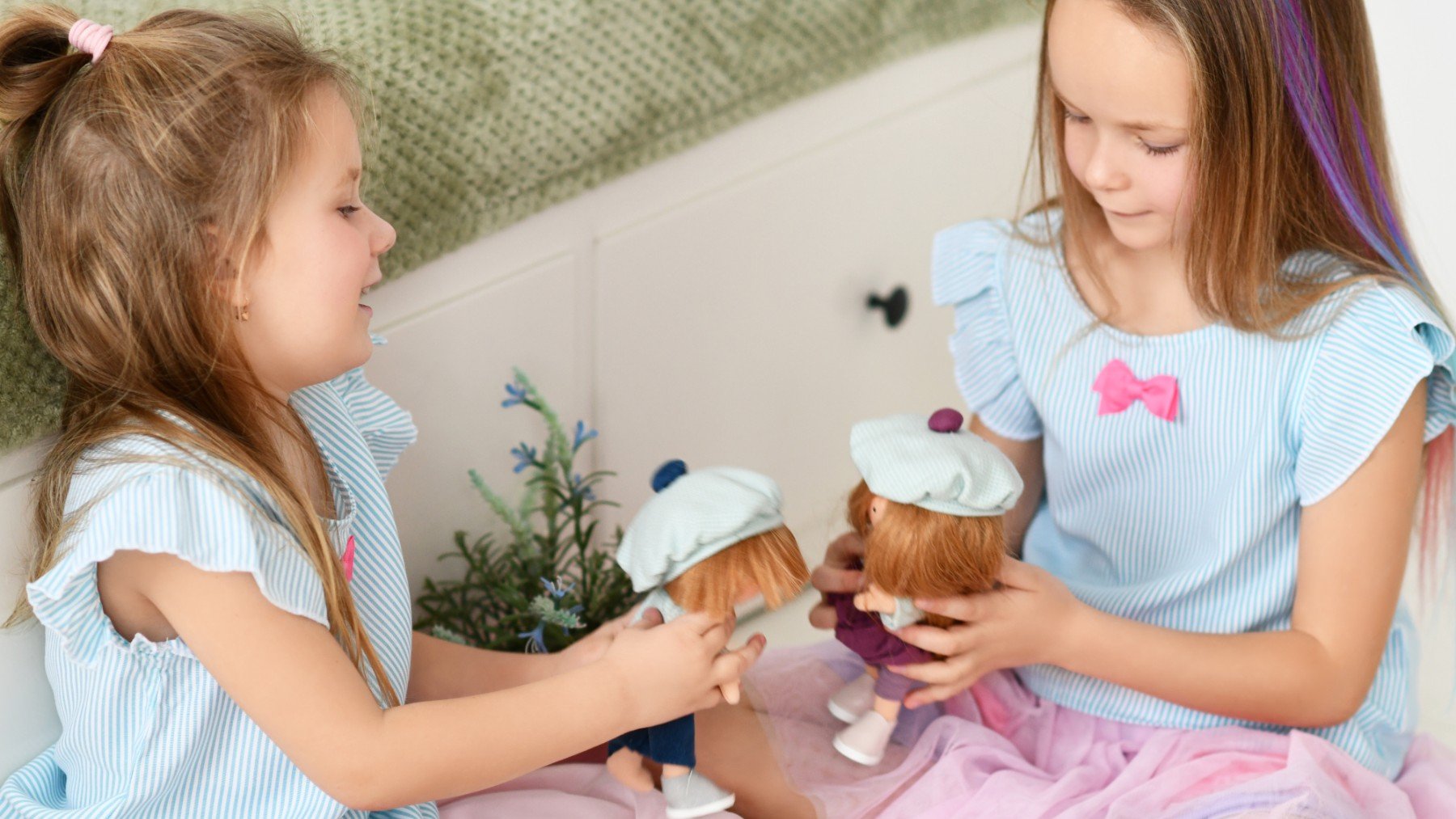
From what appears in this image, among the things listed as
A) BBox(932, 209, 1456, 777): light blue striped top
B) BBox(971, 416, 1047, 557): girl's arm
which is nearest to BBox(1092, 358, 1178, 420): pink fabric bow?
BBox(932, 209, 1456, 777): light blue striped top

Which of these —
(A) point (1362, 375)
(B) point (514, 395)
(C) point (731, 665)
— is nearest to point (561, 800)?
(C) point (731, 665)

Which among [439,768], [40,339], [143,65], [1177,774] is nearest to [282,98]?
[143,65]

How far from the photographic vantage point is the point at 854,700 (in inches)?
40.4

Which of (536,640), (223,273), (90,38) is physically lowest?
(536,640)

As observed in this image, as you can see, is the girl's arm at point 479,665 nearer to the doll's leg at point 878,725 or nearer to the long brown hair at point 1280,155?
the doll's leg at point 878,725

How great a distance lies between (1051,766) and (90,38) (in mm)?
801

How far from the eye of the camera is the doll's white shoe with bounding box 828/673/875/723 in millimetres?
1022

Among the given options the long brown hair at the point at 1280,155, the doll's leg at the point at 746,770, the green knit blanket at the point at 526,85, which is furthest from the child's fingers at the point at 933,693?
the green knit blanket at the point at 526,85

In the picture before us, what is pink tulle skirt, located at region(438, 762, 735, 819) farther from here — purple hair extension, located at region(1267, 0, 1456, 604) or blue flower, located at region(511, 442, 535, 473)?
purple hair extension, located at region(1267, 0, 1456, 604)

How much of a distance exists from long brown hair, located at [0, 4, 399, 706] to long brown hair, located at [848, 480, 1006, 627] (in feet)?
1.12

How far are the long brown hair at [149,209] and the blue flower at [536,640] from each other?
28cm

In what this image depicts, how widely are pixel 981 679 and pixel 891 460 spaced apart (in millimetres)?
268

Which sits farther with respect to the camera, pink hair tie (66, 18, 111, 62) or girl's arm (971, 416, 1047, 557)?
girl's arm (971, 416, 1047, 557)

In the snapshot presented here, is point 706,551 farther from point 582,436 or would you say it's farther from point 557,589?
point 582,436
